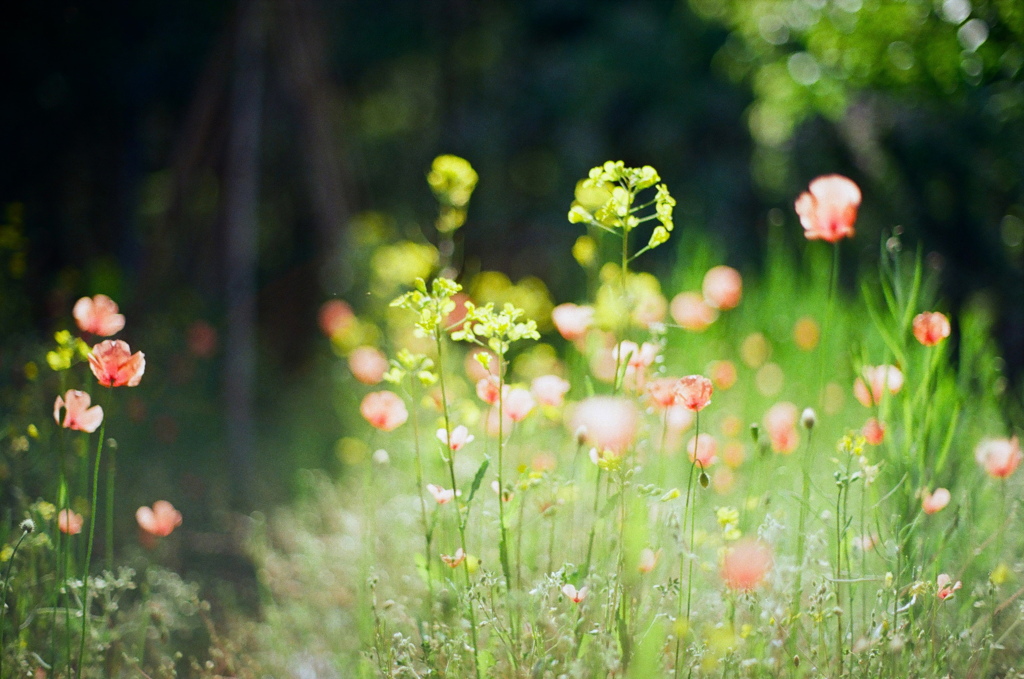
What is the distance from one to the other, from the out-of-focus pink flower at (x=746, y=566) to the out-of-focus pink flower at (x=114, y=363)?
3.77ft

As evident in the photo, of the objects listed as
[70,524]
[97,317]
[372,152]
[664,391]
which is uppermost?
[372,152]

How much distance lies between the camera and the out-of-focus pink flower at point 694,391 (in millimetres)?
1300

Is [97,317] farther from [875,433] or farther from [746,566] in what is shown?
[875,433]

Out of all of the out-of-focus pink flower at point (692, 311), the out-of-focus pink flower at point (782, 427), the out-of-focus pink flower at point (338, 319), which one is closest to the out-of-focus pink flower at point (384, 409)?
the out-of-focus pink flower at point (782, 427)

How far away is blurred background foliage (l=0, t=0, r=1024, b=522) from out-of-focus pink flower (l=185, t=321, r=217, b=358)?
19 mm

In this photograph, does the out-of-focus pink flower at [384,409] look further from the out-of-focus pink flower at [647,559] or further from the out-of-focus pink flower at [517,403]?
the out-of-focus pink flower at [647,559]

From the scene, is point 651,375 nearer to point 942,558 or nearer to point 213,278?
point 942,558

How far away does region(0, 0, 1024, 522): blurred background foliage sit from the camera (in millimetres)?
3668

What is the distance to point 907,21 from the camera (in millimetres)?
2928

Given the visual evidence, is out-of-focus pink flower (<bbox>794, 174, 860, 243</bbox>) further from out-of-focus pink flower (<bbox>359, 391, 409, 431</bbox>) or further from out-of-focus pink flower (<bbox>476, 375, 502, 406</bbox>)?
out-of-focus pink flower (<bbox>359, 391, 409, 431</bbox>)

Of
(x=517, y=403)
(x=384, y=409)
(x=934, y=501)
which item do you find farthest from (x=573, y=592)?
(x=934, y=501)

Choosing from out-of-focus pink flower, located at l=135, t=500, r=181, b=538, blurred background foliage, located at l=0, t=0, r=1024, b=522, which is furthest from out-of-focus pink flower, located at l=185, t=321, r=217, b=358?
out-of-focus pink flower, located at l=135, t=500, r=181, b=538

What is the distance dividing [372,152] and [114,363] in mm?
5282

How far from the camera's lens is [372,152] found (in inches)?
250
